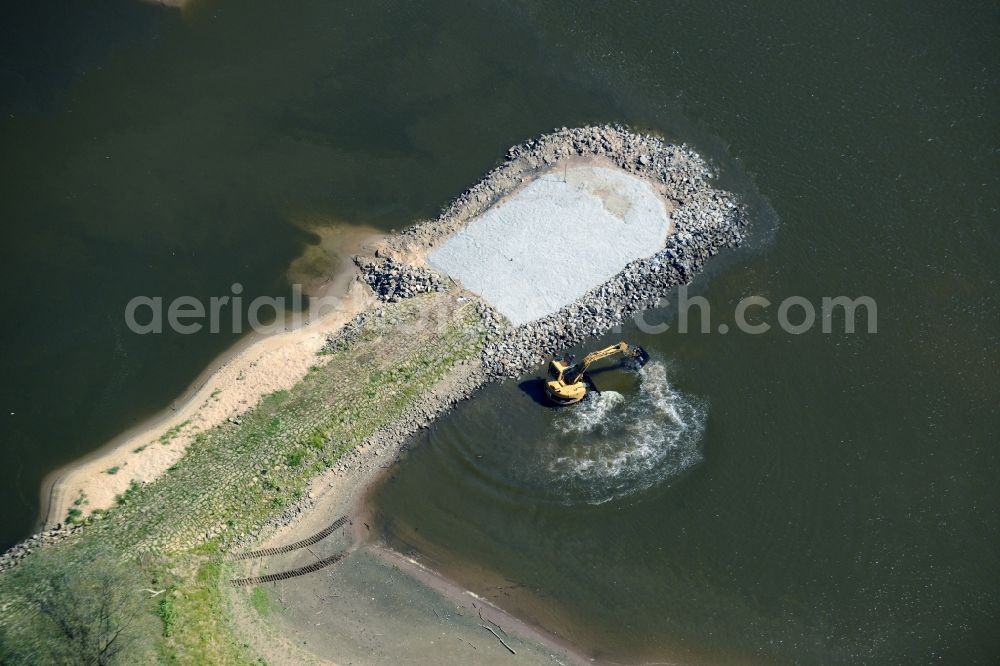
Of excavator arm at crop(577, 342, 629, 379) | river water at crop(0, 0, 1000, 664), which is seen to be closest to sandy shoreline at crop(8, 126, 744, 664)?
river water at crop(0, 0, 1000, 664)

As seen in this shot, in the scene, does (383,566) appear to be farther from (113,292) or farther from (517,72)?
(517,72)

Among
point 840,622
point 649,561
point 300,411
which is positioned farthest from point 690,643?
point 300,411

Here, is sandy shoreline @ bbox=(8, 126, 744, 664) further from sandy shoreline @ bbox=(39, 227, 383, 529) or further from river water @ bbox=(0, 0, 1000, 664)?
river water @ bbox=(0, 0, 1000, 664)

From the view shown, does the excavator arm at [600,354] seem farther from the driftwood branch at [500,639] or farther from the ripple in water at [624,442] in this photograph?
the driftwood branch at [500,639]

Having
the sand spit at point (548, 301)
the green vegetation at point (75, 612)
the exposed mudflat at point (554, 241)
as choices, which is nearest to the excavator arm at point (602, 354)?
the sand spit at point (548, 301)

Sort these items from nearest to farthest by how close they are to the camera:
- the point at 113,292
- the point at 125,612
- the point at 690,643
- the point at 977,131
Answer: the point at 125,612, the point at 690,643, the point at 113,292, the point at 977,131

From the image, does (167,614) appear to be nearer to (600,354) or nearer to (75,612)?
(75,612)
